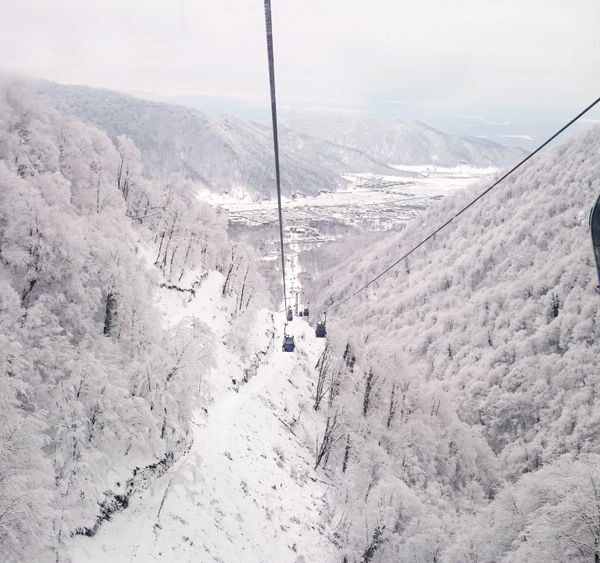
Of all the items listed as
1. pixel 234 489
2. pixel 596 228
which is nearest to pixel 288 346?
pixel 234 489

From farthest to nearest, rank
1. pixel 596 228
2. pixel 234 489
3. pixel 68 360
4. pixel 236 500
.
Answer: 1. pixel 234 489
2. pixel 236 500
3. pixel 68 360
4. pixel 596 228

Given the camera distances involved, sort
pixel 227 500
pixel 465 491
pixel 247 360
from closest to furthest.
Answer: pixel 227 500
pixel 247 360
pixel 465 491

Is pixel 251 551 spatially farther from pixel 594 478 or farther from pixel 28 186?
pixel 28 186

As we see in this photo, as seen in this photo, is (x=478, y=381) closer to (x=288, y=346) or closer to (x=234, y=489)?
(x=288, y=346)

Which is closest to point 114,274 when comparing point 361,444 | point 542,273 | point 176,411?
point 176,411

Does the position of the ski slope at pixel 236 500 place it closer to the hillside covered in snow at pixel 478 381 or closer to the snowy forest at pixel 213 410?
the snowy forest at pixel 213 410

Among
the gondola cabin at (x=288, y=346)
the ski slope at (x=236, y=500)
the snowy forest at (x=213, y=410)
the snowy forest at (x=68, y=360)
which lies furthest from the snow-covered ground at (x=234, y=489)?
the gondola cabin at (x=288, y=346)
